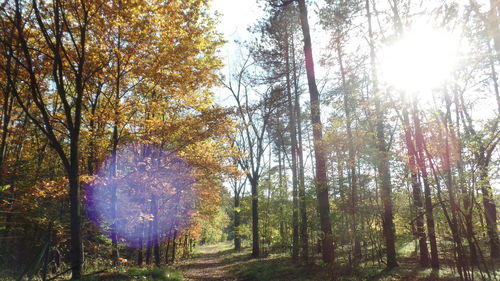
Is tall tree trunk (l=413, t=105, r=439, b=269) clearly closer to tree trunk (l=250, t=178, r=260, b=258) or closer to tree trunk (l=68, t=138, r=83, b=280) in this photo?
tree trunk (l=68, t=138, r=83, b=280)

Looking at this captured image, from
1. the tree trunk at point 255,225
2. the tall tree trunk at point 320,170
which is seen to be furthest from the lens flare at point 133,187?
the tree trunk at point 255,225

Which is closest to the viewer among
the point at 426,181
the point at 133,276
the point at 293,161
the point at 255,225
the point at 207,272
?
the point at 426,181

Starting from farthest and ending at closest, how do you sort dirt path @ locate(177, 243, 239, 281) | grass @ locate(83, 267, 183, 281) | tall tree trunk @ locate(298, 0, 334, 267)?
1. dirt path @ locate(177, 243, 239, 281)
2. tall tree trunk @ locate(298, 0, 334, 267)
3. grass @ locate(83, 267, 183, 281)

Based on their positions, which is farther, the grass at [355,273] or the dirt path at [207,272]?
the dirt path at [207,272]

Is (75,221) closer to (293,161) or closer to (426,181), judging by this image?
(426,181)

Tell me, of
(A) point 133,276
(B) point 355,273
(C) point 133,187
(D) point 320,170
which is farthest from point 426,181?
(C) point 133,187

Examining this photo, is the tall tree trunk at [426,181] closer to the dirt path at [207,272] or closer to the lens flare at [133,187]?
the dirt path at [207,272]

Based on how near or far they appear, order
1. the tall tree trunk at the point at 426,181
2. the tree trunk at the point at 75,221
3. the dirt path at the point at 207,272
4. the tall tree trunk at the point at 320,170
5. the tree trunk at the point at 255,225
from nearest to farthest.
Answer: the tall tree trunk at the point at 426,181 → the tree trunk at the point at 75,221 → the tall tree trunk at the point at 320,170 → the dirt path at the point at 207,272 → the tree trunk at the point at 255,225

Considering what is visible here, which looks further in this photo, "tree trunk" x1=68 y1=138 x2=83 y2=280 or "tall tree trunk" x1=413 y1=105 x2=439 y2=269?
"tree trunk" x1=68 y1=138 x2=83 y2=280

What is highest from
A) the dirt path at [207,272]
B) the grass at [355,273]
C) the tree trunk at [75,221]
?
the tree trunk at [75,221]

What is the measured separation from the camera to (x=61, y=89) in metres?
6.66

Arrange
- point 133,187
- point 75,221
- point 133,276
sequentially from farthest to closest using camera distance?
point 133,187 < point 133,276 < point 75,221

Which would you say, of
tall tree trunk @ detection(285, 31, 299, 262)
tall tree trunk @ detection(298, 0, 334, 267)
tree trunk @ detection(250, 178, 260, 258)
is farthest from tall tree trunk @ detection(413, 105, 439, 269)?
tree trunk @ detection(250, 178, 260, 258)

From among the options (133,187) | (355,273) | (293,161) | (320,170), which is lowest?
(355,273)
